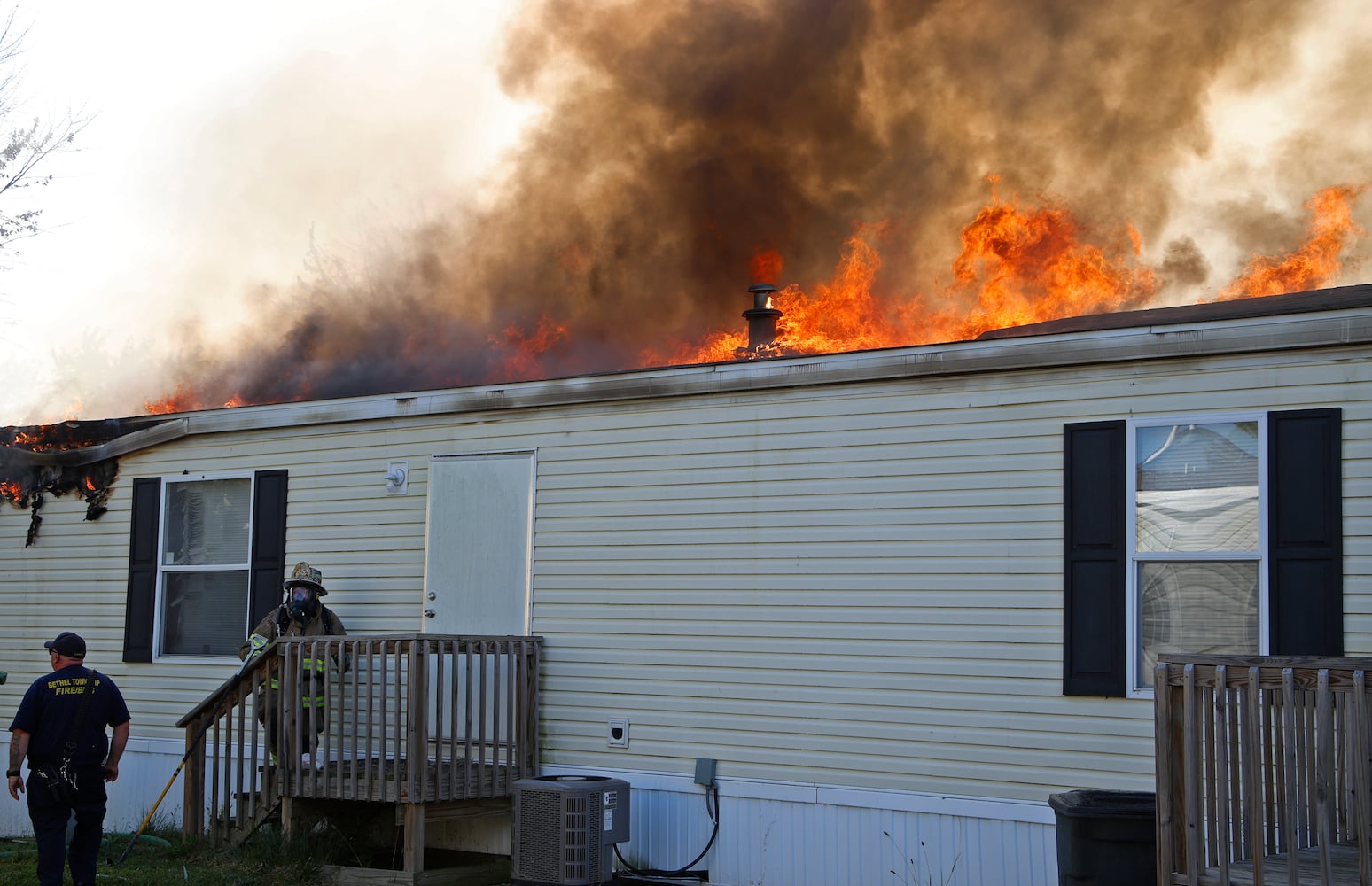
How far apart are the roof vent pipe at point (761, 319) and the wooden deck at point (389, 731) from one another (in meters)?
9.07

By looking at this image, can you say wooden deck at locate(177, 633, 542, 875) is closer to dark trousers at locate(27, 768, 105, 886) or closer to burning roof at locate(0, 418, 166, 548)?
dark trousers at locate(27, 768, 105, 886)

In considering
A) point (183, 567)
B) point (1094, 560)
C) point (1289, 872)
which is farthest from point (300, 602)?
point (1289, 872)

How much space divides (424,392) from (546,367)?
580 inches

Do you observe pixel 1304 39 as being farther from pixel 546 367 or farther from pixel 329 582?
pixel 329 582

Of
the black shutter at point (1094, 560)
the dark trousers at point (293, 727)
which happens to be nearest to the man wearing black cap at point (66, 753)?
the dark trousers at point (293, 727)

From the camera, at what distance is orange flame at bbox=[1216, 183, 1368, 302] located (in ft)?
63.7

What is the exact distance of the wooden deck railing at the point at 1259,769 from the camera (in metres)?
5.20

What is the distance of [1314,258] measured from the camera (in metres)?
19.8

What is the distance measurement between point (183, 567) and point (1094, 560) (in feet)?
24.7

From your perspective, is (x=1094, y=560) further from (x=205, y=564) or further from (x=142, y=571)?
(x=142, y=571)

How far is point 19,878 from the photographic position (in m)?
8.85

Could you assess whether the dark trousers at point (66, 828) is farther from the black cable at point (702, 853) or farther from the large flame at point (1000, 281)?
the large flame at point (1000, 281)

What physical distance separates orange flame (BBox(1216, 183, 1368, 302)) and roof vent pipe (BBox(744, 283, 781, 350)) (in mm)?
6569

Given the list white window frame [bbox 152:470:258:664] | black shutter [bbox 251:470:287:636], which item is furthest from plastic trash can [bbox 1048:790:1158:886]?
white window frame [bbox 152:470:258:664]
